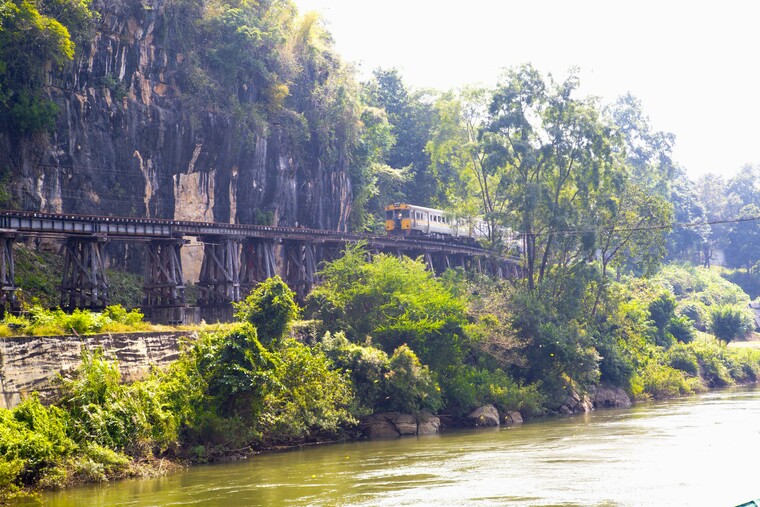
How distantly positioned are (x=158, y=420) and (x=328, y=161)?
35.6 m

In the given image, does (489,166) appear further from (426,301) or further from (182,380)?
(182,380)

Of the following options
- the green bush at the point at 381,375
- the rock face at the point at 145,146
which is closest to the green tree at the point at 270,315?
the green bush at the point at 381,375

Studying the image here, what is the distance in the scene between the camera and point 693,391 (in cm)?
5450

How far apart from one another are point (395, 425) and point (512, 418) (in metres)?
7.21

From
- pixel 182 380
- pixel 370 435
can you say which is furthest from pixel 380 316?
pixel 182 380

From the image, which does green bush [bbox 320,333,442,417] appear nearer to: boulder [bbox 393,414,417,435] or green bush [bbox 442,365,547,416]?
boulder [bbox 393,414,417,435]

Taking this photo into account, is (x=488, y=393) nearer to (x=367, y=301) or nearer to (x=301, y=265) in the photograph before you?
(x=367, y=301)

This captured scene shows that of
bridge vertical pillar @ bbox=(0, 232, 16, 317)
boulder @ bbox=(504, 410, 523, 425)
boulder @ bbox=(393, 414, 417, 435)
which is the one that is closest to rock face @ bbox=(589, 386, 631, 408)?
boulder @ bbox=(504, 410, 523, 425)

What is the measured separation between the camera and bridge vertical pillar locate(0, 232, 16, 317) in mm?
30984

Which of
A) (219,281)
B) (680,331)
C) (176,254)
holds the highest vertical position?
(176,254)

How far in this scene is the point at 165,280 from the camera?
38812 millimetres

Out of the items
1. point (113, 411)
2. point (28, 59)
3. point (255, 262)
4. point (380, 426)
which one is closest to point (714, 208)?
point (255, 262)

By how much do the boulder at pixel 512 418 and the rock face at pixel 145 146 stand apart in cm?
1953

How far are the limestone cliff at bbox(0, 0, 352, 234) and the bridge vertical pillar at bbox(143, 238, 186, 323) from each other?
5.67 m
